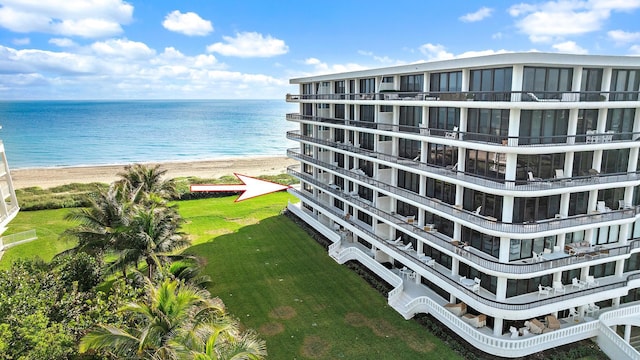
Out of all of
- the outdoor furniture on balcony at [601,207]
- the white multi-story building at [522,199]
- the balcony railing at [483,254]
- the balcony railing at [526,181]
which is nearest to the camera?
the balcony railing at [526,181]

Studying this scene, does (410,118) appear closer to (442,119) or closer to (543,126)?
(442,119)

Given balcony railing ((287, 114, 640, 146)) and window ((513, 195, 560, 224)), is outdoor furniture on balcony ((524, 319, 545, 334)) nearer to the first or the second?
window ((513, 195, 560, 224))

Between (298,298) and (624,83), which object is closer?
(624,83)

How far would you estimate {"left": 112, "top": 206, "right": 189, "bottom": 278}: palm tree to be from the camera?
80.6 feet

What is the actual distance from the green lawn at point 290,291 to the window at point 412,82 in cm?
1430

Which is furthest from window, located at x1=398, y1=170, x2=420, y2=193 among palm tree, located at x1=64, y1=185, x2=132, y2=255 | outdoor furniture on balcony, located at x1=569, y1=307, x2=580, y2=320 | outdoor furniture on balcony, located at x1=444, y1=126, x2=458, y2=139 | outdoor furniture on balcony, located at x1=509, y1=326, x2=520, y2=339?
palm tree, located at x1=64, y1=185, x2=132, y2=255

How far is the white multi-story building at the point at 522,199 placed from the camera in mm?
22453

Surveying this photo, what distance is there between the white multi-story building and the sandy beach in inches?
2365

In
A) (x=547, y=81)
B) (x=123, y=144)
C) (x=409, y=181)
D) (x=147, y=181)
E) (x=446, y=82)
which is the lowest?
(x=123, y=144)

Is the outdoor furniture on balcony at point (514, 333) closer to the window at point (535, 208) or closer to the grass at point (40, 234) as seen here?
the window at point (535, 208)

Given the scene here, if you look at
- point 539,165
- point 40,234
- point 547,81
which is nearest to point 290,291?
point 539,165

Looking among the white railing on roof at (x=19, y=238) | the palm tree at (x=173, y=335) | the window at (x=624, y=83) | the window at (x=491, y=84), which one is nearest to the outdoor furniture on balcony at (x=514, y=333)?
the window at (x=491, y=84)

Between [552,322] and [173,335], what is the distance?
19.9 m

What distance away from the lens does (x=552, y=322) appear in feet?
78.6
